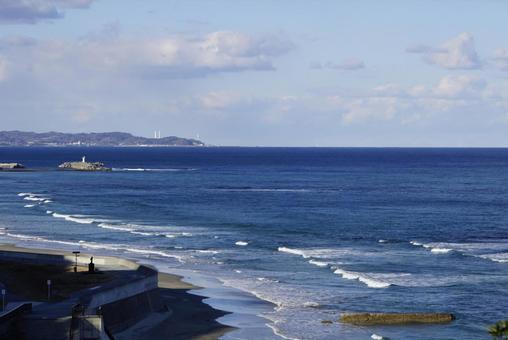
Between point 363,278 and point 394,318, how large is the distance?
1068cm

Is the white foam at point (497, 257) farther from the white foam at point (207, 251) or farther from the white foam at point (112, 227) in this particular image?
the white foam at point (112, 227)

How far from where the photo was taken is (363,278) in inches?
2212

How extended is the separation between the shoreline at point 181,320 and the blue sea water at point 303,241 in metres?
0.98

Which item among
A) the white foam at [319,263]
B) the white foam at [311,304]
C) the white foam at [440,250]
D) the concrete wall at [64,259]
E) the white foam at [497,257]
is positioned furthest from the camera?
the white foam at [440,250]

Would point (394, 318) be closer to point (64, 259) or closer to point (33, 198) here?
point (64, 259)

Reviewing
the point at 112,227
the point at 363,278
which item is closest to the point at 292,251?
the point at 363,278

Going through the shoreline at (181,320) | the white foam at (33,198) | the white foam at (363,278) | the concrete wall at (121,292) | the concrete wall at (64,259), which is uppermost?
the concrete wall at (64,259)

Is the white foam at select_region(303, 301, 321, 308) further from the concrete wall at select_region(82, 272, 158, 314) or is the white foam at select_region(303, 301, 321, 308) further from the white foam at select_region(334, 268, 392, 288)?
the concrete wall at select_region(82, 272, 158, 314)

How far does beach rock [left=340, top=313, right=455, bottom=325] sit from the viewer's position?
45.2 meters

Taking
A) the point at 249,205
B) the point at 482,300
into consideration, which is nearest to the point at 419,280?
the point at 482,300

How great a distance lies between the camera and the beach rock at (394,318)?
4522 cm

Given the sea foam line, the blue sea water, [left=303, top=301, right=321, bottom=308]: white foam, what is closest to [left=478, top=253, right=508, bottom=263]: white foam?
the blue sea water

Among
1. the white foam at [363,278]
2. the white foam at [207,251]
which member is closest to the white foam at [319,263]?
the white foam at [363,278]

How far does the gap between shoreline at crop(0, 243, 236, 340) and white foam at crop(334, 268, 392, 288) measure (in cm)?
890
